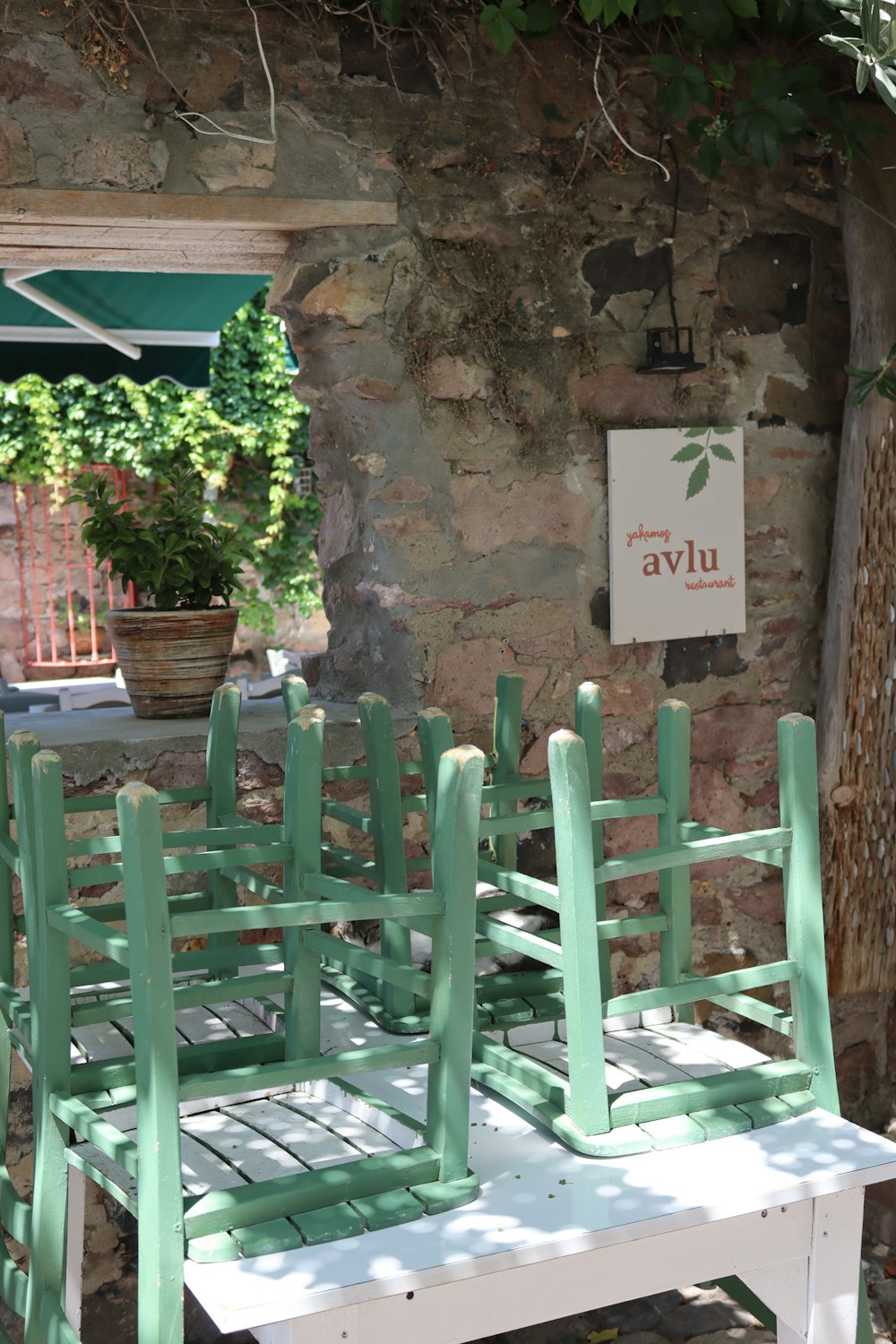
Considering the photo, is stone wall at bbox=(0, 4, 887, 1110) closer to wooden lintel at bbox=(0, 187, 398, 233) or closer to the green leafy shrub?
wooden lintel at bbox=(0, 187, 398, 233)

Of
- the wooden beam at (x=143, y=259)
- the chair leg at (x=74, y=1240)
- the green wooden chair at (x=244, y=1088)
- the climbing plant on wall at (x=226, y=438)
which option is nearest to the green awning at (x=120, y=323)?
the wooden beam at (x=143, y=259)

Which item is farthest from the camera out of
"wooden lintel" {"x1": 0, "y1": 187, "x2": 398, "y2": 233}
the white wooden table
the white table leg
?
"wooden lintel" {"x1": 0, "y1": 187, "x2": 398, "y2": 233}

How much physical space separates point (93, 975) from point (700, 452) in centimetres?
190

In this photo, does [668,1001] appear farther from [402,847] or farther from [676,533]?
[676,533]

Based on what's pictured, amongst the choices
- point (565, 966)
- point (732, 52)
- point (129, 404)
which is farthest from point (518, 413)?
point (129, 404)

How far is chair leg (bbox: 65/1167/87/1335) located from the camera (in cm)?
208

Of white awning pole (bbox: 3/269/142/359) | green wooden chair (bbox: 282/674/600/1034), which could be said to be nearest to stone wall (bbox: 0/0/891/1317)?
green wooden chair (bbox: 282/674/600/1034)

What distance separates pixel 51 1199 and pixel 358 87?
2193mm

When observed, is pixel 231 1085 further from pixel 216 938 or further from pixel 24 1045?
pixel 216 938

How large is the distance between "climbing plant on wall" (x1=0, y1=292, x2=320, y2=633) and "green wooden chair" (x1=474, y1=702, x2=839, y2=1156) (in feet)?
24.3

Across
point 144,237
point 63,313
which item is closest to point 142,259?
point 144,237

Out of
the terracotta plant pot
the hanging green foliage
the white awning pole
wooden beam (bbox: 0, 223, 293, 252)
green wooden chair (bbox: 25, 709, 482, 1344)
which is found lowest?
green wooden chair (bbox: 25, 709, 482, 1344)

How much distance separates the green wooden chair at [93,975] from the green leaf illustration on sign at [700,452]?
4.54 feet

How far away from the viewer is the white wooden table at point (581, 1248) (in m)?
1.32
